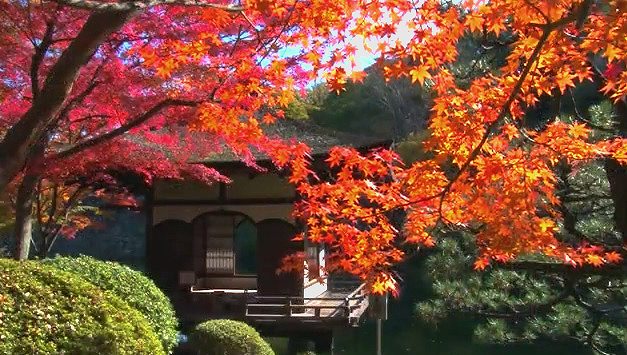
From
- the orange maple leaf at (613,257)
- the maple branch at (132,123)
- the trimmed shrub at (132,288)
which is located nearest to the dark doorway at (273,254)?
the trimmed shrub at (132,288)

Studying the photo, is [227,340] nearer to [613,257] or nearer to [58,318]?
[58,318]

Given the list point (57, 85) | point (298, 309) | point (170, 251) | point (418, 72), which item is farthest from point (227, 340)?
point (418, 72)

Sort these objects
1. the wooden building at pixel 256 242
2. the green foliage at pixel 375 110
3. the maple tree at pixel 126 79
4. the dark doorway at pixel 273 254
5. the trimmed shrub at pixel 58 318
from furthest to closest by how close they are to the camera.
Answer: the green foliage at pixel 375 110 < the dark doorway at pixel 273 254 < the wooden building at pixel 256 242 < the trimmed shrub at pixel 58 318 < the maple tree at pixel 126 79

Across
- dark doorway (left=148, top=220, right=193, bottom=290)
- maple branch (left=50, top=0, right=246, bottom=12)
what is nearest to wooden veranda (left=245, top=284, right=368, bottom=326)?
dark doorway (left=148, top=220, right=193, bottom=290)

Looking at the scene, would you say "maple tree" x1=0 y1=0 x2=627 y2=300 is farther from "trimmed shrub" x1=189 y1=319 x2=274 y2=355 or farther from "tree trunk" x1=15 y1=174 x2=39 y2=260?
"trimmed shrub" x1=189 y1=319 x2=274 y2=355

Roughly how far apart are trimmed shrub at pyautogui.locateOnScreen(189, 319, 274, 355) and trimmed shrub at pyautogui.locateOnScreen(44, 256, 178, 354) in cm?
176

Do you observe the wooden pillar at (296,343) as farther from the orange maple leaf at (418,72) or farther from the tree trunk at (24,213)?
the orange maple leaf at (418,72)

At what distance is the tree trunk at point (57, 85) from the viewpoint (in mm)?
4270

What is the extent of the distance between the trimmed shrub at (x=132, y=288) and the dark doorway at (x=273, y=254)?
496 centimetres

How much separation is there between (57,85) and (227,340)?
5883mm

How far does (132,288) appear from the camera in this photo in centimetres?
762

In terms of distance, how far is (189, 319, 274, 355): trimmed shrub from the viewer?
9570mm

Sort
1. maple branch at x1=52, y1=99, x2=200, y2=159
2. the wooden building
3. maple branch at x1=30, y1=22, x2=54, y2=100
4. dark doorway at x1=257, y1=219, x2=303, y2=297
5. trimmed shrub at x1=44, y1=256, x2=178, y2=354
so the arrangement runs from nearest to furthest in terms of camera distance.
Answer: maple branch at x1=30, y1=22, x2=54, y2=100 → maple branch at x1=52, y1=99, x2=200, y2=159 → trimmed shrub at x1=44, y1=256, x2=178, y2=354 → the wooden building → dark doorway at x1=257, y1=219, x2=303, y2=297

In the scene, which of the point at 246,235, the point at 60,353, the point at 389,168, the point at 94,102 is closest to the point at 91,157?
the point at 94,102
